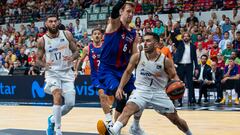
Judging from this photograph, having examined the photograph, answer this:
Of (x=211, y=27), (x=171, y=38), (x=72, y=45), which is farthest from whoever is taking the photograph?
(x=211, y=27)

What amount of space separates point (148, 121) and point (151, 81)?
4.75 metres

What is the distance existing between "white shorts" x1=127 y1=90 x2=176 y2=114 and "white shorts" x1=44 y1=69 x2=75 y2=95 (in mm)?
1899

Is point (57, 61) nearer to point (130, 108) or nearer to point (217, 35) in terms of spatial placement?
point (130, 108)

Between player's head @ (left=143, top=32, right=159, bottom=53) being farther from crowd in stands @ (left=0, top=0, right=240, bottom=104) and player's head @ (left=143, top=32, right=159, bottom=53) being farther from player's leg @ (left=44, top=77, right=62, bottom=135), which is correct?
crowd in stands @ (left=0, top=0, right=240, bottom=104)

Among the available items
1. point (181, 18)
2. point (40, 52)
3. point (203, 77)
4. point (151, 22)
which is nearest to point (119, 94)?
point (40, 52)

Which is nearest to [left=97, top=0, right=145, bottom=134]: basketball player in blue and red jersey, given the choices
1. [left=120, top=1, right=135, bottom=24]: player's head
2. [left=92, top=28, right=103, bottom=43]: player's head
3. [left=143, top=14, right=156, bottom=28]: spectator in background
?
[left=120, top=1, right=135, bottom=24]: player's head

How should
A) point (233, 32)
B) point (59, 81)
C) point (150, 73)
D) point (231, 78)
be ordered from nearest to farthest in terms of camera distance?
point (150, 73) < point (59, 81) < point (231, 78) < point (233, 32)

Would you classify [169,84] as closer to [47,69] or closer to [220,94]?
[47,69]

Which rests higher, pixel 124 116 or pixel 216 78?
pixel 124 116

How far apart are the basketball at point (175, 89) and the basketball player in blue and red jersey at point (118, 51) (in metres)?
0.88

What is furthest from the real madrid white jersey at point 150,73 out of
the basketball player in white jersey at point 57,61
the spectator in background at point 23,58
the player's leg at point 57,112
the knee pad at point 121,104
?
the spectator in background at point 23,58

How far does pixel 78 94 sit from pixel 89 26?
979cm

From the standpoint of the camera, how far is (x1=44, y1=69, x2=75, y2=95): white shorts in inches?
458

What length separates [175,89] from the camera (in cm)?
1020
